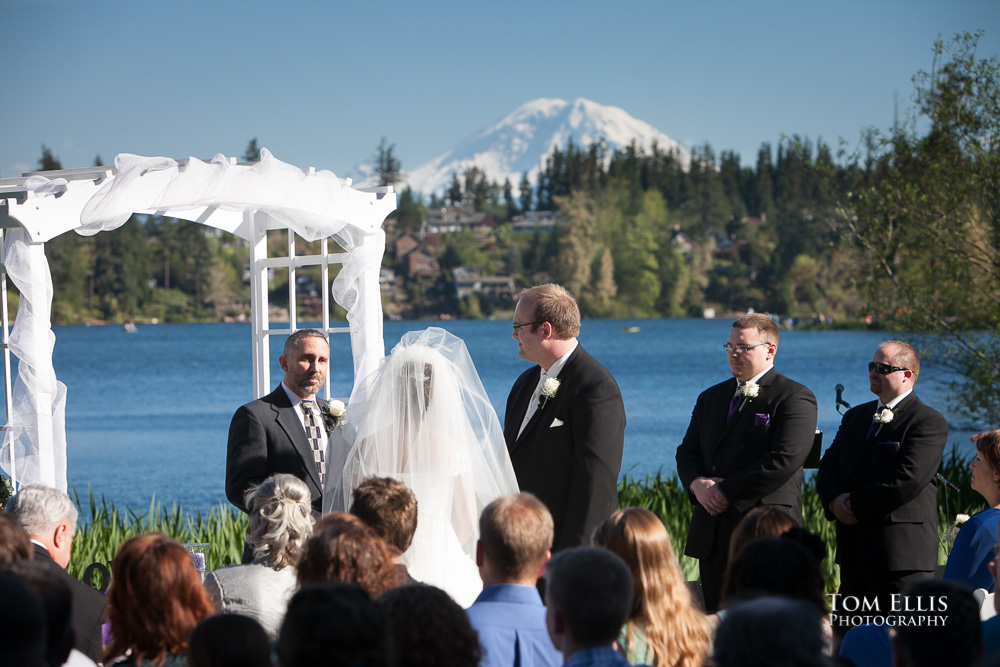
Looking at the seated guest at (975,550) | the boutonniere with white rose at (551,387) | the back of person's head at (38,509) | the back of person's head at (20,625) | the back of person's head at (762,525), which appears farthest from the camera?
the boutonniere with white rose at (551,387)

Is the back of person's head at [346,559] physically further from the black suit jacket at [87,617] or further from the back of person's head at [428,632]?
the black suit jacket at [87,617]

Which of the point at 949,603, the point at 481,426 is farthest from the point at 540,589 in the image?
the point at 949,603

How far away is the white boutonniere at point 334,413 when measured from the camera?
4.50m

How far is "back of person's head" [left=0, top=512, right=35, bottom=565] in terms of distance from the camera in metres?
2.77

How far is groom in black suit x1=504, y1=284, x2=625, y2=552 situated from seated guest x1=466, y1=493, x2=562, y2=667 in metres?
1.23

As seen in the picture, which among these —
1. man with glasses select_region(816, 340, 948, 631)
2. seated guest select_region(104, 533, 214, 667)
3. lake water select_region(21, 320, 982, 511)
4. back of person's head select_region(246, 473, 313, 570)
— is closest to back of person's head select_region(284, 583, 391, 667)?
seated guest select_region(104, 533, 214, 667)

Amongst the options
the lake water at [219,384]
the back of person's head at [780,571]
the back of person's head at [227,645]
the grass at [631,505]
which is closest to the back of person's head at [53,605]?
the back of person's head at [227,645]

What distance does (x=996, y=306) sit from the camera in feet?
30.9

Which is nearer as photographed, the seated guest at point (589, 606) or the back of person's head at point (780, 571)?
the seated guest at point (589, 606)

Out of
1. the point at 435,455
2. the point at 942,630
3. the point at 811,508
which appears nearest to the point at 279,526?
the point at 435,455

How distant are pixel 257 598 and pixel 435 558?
3.52 feet

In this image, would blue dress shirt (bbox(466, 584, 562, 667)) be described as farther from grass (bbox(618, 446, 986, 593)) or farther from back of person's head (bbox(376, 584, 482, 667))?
grass (bbox(618, 446, 986, 593))

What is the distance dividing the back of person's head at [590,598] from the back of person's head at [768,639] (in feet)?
1.29

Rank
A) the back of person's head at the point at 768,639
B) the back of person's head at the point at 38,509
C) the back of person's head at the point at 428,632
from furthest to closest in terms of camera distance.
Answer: the back of person's head at the point at 38,509
the back of person's head at the point at 428,632
the back of person's head at the point at 768,639
